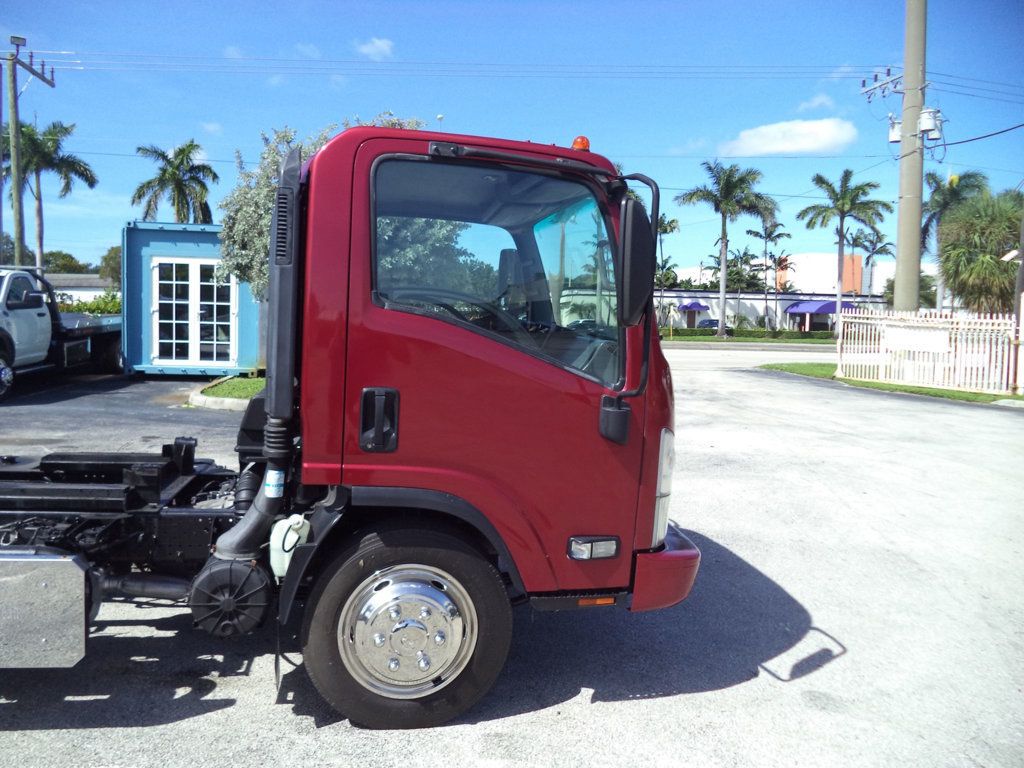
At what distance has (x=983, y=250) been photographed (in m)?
32.6

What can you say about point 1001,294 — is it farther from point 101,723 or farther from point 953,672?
point 101,723

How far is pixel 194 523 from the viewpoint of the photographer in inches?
151

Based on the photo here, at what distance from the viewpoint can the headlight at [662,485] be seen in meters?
3.60

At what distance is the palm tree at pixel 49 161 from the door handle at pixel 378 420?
4228 cm

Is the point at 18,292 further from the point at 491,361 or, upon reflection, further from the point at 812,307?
the point at 812,307

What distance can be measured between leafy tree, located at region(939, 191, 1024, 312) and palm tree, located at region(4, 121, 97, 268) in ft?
131

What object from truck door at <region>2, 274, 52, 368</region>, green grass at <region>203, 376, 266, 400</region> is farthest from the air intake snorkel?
truck door at <region>2, 274, 52, 368</region>

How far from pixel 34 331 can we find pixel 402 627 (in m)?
12.8

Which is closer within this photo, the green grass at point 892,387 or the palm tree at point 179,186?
the green grass at point 892,387

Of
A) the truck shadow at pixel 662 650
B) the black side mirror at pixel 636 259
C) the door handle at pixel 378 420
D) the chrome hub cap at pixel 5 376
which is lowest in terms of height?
the truck shadow at pixel 662 650

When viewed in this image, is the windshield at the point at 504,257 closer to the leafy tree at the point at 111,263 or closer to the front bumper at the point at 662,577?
the front bumper at the point at 662,577

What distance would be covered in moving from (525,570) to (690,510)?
4274mm

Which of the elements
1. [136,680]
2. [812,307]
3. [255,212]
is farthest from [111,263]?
[136,680]

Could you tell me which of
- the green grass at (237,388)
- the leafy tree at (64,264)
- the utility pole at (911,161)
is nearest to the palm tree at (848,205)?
the utility pole at (911,161)
